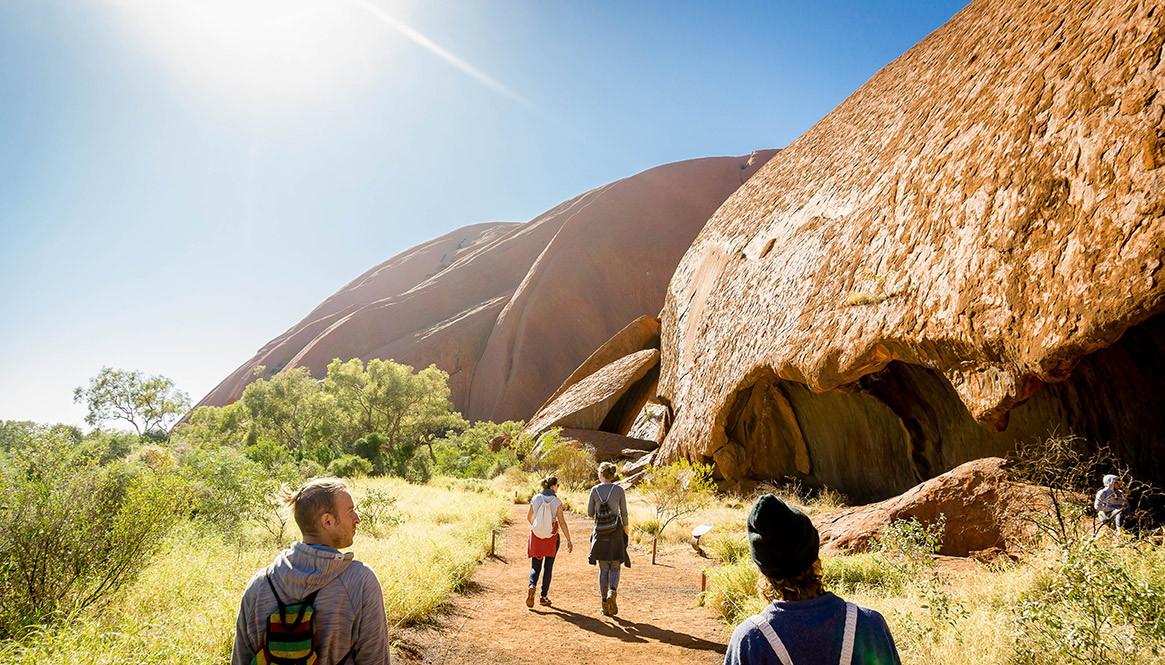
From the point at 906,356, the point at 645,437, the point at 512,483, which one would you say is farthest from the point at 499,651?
the point at 645,437

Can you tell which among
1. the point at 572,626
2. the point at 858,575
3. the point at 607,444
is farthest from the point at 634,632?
the point at 607,444

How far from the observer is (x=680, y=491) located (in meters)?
11.9

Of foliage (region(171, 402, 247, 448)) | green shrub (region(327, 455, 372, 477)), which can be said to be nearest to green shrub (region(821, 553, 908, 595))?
green shrub (region(327, 455, 372, 477))

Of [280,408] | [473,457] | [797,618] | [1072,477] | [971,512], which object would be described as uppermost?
[280,408]

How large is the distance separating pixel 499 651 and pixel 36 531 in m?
3.75

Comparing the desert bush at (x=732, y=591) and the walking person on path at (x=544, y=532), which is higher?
the walking person on path at (x=544, y=532)

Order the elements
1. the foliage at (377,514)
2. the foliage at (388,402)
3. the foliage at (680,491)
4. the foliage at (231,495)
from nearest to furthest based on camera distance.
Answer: the foliage at (231,495) → the foliage at (377,514) → the foliage at (680,491) → the foliage at (388,402)

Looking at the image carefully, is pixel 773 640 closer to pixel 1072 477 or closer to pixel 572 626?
pixel 572 626

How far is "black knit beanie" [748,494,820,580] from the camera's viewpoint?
1.59 m

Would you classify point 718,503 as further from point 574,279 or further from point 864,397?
point 574,279

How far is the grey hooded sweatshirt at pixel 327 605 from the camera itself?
1.98 meters

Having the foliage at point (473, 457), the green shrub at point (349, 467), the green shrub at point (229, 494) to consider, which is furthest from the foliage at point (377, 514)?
the foliage at point (473, 457)

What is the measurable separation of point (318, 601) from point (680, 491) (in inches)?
422

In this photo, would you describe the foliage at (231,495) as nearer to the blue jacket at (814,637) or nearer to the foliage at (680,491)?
the foliage at (680,491)
